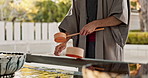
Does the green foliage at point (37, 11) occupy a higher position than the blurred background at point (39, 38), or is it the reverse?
the green foliage at point (37, 11)

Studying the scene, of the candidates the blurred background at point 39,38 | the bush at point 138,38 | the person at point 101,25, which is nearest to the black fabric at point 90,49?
Result: the person at point 101,25

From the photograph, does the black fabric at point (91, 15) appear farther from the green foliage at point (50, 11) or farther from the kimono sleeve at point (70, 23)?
the green foliage at point (50, 11)

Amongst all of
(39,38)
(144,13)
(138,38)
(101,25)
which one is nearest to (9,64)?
(101,25)

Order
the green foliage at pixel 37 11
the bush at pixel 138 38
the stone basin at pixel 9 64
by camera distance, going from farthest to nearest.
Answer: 1. the green foliage at pixel 37 11
2. the bush at pixel 138 38
3. the stone basin at pixel 9 64

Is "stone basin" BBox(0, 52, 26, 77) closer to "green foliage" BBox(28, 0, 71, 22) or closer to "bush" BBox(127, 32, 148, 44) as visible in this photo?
"bush" BBox(127, 32, 148, 44)

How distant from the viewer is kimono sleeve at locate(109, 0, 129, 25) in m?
1.65

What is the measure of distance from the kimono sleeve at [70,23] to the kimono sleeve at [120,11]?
0.82 feet

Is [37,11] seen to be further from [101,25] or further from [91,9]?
[101,25]

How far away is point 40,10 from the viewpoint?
13.9 metres

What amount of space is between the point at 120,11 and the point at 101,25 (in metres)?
0.13

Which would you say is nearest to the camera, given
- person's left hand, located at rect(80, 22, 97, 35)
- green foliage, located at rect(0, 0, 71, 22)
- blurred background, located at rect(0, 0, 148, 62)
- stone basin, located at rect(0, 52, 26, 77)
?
stone basin, located at rect(0, 52, 26, 77)

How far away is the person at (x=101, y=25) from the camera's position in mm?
1673

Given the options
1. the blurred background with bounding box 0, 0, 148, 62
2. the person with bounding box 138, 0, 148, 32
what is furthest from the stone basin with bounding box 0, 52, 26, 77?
the person with bounding box 138, 0, 148, 32

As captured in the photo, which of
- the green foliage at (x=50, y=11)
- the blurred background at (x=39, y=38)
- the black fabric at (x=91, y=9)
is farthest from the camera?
the green foliage at (x=50, y=11)
